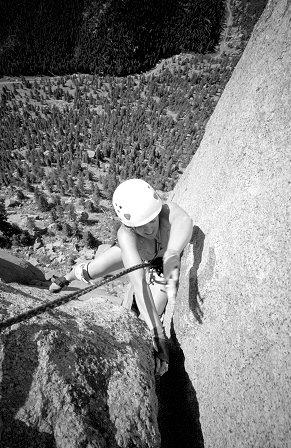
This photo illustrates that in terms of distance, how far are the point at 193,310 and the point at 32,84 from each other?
30.3m

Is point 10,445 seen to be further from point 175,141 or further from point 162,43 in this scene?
point 162,43

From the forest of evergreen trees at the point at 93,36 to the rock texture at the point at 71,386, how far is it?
33.5 meters

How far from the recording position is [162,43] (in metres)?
35.0

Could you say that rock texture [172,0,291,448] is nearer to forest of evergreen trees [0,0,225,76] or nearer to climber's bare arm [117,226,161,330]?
climber's bare arm [117,226,161,330]

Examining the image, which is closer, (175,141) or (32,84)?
(175,141)

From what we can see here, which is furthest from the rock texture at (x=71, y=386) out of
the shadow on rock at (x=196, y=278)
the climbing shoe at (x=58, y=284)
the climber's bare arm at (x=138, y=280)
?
the climbing shoe at (x=58, y=284)

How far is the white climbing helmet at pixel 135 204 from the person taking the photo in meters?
2.83

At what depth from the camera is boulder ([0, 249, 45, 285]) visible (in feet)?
20.2

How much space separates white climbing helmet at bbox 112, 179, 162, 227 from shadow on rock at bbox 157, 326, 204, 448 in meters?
1.72

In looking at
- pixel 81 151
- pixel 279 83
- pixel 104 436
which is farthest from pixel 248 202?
pixel 81 151

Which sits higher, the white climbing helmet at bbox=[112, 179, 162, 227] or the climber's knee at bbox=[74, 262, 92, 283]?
the white climbing helmet at bbox=[112, 179, 162, 227]

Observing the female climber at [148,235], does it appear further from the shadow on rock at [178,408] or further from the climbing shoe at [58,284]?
the climbing shoe at [58,284]

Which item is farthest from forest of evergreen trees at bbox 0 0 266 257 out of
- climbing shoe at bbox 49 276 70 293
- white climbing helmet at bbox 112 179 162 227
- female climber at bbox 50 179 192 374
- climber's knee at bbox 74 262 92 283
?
white climbing helmet at bbox 112 179 162 227

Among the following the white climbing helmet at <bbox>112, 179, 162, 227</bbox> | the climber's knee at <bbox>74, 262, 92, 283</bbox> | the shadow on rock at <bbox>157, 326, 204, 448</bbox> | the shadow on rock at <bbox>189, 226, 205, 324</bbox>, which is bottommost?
the climber's knee at <bbox>74, 262, 92, 283</bbox>
